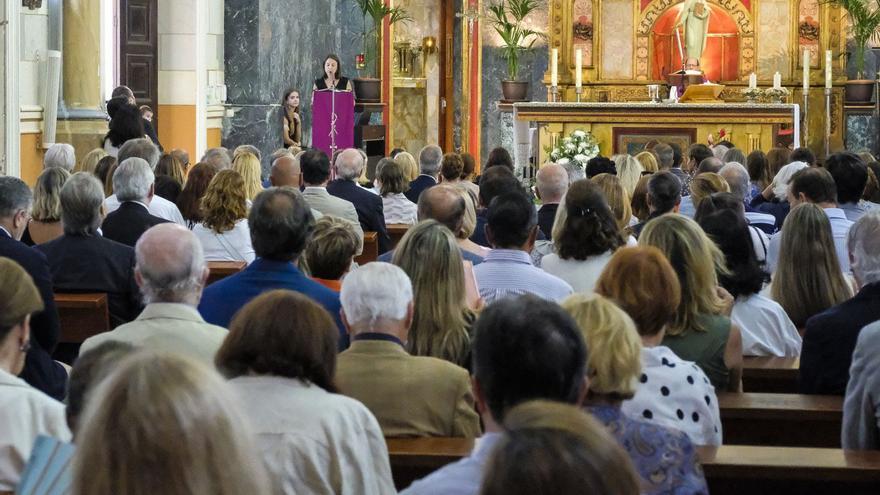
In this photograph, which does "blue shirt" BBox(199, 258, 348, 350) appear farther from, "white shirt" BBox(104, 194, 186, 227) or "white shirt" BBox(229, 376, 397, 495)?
"white shirt" BBox(104, 194, 186, 227)

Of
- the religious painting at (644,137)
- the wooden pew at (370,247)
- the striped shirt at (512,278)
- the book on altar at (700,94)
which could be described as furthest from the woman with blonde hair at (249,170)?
the book on altar at (700,94)

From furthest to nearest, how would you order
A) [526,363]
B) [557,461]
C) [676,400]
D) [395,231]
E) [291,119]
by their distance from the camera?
[291,119] < [395,231] < [676,400] < [526,363] < [557,461]

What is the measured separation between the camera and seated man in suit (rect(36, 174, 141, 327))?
6.48 meters

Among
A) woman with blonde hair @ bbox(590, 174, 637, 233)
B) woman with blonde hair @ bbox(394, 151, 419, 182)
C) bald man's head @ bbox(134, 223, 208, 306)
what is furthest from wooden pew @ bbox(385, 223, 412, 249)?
bald man's head @ bbox(134, 223, 208, 306)

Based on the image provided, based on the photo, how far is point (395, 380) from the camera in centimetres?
419

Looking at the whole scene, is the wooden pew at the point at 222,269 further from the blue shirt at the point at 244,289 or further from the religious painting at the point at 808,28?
the religious painting at the point at 808,28

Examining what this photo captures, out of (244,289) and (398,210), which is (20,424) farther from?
(398,210)

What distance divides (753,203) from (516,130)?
7788mm

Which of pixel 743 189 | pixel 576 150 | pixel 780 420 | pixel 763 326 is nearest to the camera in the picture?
pixel 780 420

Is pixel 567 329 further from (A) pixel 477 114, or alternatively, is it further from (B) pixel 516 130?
(A) pixel 477 114

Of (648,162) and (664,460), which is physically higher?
(648,162)

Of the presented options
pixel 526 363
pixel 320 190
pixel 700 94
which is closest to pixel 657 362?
pixel 526 363

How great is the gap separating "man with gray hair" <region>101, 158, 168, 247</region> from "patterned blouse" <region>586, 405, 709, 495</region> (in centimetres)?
476

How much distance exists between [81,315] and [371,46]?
588 inches
